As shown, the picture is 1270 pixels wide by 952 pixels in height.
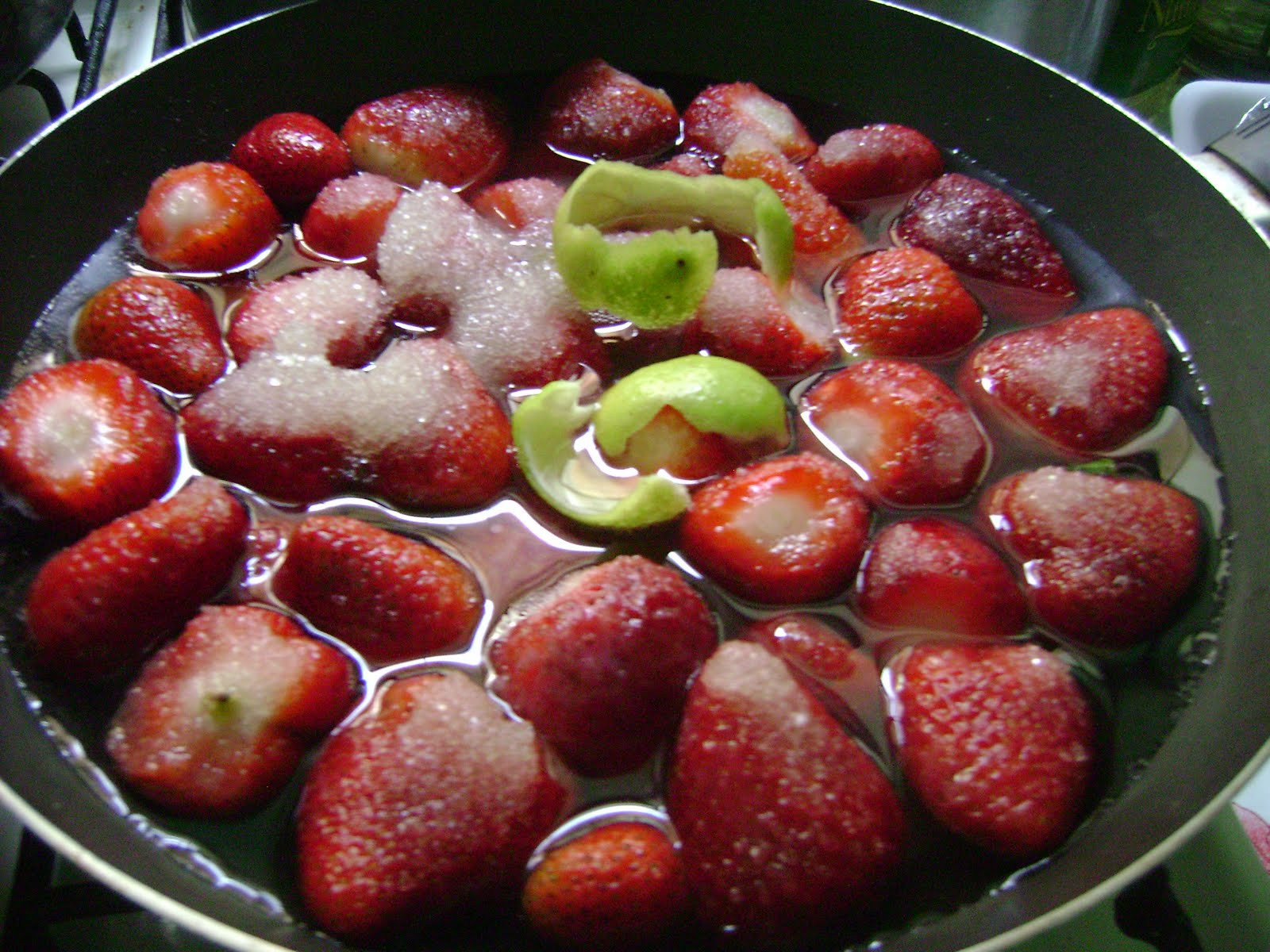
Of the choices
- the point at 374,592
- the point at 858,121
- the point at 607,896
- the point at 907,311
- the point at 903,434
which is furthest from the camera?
the point at 858,121

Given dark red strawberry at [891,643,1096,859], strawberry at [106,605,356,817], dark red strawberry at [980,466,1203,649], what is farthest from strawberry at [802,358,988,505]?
strawberry at [106,605,356,817]

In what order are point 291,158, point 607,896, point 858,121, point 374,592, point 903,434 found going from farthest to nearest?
point 858,121
point 291,158
point 903,434
point 374,592
point 607,896

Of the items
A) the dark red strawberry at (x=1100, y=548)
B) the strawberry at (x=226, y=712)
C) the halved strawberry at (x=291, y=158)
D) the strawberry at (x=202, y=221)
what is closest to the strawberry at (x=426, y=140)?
the halved strawberry at (x=291, y=158)

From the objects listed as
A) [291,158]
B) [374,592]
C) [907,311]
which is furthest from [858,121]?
[374,592]

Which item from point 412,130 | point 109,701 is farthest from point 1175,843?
point 412,130

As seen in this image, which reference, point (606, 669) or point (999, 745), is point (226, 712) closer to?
point (606, 669)

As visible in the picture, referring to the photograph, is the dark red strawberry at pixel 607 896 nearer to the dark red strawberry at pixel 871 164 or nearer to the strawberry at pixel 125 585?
the strawberry at pixel 125 585

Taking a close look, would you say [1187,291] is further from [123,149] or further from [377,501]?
[123,149]
